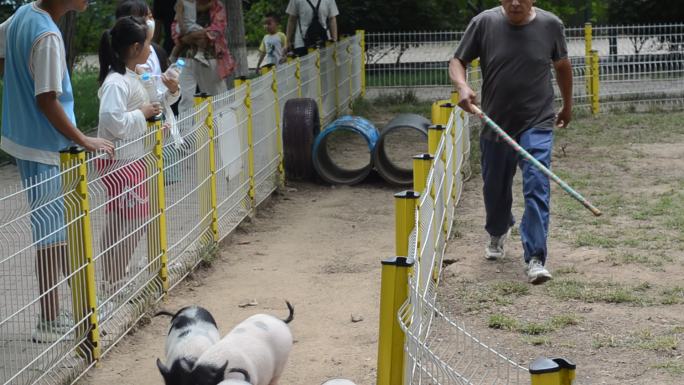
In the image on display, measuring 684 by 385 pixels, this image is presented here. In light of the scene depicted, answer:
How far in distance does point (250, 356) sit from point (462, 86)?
2.97 metres

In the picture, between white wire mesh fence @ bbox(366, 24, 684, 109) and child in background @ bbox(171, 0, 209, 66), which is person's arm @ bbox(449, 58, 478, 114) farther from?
white wire mesh fence @ bbox(366, 24, 684, 109)

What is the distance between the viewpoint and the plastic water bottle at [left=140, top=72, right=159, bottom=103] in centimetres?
688

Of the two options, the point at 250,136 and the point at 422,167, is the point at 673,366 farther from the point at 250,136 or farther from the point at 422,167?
the point at 250,136

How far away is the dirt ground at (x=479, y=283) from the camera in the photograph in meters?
5.77

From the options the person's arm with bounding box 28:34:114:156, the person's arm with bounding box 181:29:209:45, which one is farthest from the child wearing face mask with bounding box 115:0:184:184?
the person's arm with bounding box 181:29:209:45

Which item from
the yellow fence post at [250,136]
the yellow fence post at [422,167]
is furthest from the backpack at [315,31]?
the yellow fence post at [422,167]

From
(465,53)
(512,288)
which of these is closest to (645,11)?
(465,53)

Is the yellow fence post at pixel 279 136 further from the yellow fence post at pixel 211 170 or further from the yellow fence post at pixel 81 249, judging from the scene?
the yellow fence post at pixel 81 249

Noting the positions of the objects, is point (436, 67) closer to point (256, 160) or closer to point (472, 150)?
point (472, 150)

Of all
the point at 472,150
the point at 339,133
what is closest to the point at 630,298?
the point at 472,150

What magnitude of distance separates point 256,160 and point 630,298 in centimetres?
394

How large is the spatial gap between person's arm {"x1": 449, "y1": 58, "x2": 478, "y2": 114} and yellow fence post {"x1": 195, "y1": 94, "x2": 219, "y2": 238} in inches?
66.0

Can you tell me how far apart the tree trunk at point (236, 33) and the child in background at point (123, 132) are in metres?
6.50

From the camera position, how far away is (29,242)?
509cm
